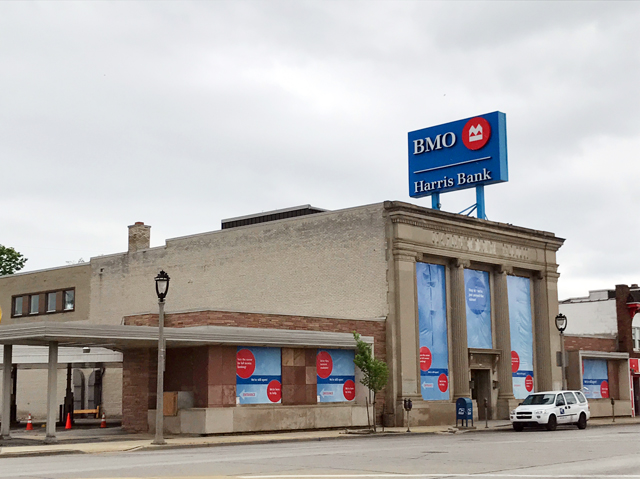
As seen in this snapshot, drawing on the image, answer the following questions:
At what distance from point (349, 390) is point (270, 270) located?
31.3 feet

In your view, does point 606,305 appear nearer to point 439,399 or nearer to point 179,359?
point 439,399

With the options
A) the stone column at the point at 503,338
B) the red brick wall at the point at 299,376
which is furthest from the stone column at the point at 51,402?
the stone column at the point at 503,338

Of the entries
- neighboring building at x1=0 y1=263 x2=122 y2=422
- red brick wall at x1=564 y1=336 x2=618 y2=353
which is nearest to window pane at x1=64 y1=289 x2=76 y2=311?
neighboring building at x1=0 y1=263 x2=122 y2=422

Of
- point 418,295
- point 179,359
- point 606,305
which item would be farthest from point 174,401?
point 606,305

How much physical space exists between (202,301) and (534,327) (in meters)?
18.6

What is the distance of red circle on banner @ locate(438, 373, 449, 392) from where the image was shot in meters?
42.3

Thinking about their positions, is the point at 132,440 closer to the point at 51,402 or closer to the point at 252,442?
the point at 51,402

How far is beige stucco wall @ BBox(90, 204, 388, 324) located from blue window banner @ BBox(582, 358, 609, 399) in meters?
18.7

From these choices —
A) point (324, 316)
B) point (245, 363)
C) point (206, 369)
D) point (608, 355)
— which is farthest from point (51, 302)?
point (608, 355)

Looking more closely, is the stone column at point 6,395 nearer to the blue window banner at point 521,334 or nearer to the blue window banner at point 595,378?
the blue window banner at point 521,334

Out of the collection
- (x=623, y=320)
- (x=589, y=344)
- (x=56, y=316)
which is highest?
(x=56, y=316)

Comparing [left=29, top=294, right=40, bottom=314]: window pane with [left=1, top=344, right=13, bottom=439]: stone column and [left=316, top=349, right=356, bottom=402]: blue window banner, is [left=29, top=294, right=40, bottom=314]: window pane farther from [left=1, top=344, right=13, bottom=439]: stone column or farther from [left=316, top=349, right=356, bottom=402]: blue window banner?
[left=1, top=344, right=13, bottom=439]: stone column

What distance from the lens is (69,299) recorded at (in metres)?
56.4

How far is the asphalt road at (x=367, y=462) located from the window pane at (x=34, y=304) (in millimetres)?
36425
